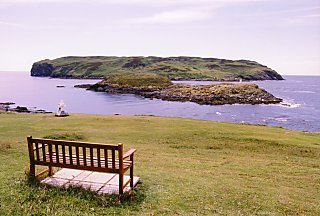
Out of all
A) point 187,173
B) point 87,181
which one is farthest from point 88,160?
point 187,173

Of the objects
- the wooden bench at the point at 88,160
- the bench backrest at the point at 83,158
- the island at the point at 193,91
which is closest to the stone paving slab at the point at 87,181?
the wooden bench at the point at 88,160

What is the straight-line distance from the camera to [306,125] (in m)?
59.3

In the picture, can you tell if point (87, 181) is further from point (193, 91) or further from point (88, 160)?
point (193, 91)

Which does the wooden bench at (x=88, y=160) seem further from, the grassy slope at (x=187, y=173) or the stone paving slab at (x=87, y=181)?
the grassy slope at (x=187, y=173)

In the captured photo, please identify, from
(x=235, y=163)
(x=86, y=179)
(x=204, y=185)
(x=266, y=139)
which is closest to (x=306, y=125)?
(x=266, y=139)

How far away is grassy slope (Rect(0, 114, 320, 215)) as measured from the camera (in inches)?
385

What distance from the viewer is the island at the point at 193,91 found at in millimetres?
98562

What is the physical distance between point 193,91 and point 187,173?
98.0 m

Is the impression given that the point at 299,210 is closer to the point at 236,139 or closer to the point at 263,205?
the point at 263,205

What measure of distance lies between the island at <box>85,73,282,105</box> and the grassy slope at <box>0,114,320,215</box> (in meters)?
68.3

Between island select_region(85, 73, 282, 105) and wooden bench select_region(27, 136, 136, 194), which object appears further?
island select_region(85, 73, 282, 105)

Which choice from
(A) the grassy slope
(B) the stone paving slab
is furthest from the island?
(B) the stone paving slab

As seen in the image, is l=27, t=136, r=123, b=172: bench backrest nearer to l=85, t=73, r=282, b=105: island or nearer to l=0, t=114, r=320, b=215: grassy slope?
l=0, t=114, r=320, b=215: grassy slope

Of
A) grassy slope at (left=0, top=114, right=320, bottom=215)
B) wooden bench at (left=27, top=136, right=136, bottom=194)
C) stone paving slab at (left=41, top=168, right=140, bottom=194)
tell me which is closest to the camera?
grassy slope at (left=0, top=114, right=320, bottom=215)
